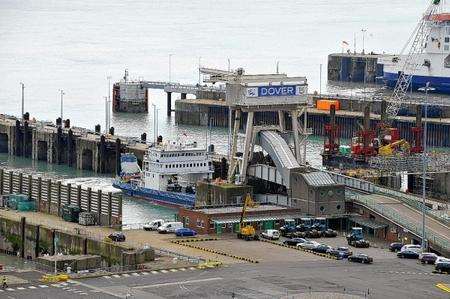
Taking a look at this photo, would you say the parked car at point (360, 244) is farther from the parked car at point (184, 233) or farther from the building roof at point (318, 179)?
the building roof at point (318, 179)

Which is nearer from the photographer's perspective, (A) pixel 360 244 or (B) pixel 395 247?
(B) pixel 395 247

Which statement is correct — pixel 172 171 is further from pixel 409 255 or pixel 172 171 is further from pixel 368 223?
pixel 409 255

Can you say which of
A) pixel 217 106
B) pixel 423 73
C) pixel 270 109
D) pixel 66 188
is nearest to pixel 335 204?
pixel 270 109

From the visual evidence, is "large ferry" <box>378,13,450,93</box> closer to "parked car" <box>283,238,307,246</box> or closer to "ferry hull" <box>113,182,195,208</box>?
"ferry hull" <box>113,182,195,208</box>

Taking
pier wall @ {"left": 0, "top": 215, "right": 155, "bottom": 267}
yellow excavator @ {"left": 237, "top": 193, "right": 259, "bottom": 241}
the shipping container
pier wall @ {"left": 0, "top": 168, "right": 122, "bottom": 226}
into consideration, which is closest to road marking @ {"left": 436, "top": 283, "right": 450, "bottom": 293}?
pier wall @ {"left": 0, "top": 215, "right": 155, "bottom": 267}

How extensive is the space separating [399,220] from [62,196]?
65.6 feet

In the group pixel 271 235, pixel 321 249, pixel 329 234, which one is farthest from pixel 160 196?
pixel 321 249

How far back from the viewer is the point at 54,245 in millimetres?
78312

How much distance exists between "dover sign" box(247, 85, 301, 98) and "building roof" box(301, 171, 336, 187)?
6.34 metres

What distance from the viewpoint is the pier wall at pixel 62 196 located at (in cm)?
8281

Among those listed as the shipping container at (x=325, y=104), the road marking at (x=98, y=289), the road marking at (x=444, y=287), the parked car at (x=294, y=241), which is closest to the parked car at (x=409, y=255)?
the parked car at (x=294, y=241)

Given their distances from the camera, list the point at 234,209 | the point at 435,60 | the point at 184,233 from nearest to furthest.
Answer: the point at 184,233 < the point at 234,209 < the point at 435,60

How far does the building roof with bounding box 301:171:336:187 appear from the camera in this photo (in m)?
85.6

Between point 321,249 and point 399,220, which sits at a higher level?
point 399,220
